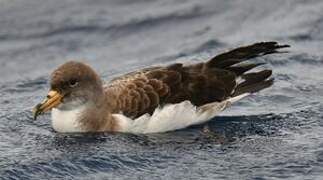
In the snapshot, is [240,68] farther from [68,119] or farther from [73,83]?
[68,119]

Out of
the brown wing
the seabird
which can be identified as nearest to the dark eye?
the seabird

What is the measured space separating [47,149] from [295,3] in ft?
29.7

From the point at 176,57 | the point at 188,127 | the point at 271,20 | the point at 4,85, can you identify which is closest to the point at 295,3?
the point at 271,20

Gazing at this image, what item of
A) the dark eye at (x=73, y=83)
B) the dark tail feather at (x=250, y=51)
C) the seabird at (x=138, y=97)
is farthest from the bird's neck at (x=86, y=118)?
the dark tail feather at (x=250, y=51)

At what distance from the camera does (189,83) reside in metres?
13.2

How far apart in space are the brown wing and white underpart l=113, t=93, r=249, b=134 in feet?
0.23

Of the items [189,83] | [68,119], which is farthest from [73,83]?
[189,83]

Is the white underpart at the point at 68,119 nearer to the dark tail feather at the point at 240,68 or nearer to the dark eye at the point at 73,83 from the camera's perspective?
the dark eye at the point at 73,83

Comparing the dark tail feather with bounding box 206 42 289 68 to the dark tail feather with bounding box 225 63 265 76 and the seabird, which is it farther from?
the dark tail feather with bounding box 225 63 265 76

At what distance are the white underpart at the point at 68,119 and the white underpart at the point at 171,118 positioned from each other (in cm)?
47

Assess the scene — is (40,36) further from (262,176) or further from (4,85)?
(262,176)

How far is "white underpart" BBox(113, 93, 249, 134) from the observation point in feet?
41.8

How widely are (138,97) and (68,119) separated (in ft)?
2.90

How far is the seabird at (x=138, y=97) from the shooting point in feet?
41.7
